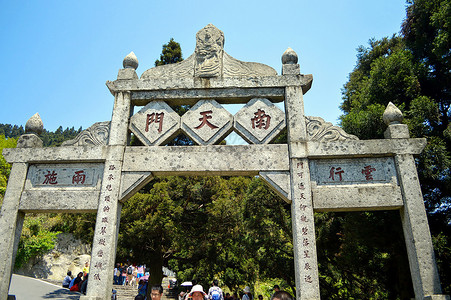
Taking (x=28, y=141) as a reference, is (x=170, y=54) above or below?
above

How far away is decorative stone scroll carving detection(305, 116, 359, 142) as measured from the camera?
17.2 feet

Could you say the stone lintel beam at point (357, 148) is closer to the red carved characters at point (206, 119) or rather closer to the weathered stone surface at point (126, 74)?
the red carved characters at point (206, 119)

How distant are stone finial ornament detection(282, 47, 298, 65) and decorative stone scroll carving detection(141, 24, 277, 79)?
0.90 ft

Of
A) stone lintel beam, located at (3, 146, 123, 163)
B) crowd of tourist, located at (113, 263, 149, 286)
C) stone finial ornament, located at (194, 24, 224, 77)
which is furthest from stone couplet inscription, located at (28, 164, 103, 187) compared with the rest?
crowd of tourist, located at (113, 263, 149, 286)

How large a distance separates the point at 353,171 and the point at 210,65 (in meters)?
3.04

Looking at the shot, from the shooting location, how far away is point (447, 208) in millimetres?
7098

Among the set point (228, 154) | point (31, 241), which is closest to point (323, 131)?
point (228, 154)

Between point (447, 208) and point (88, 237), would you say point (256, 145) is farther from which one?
point (88, 237)

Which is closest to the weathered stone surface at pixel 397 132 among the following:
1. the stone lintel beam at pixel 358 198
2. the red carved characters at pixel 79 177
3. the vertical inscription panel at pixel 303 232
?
the stone lintel beam at pixel 358 198

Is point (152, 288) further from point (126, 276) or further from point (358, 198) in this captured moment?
point (126, 276)

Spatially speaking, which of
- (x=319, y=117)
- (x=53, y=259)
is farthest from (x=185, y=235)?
(x=53, y=259)

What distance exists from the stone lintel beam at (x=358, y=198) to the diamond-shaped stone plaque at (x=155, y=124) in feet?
8.55

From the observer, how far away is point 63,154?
17.7 feet

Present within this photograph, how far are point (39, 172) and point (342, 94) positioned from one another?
1444cm
